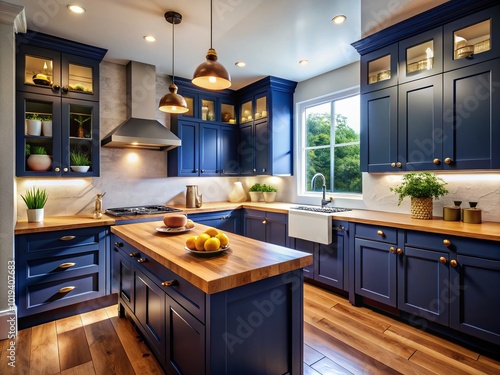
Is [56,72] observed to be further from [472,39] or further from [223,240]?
[472,39]

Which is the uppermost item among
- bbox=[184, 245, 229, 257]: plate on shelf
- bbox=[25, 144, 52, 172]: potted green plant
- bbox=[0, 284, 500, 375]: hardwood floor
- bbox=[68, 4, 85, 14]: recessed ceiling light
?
bbox=[68, 4, 85, 14]: recessed ceiling light

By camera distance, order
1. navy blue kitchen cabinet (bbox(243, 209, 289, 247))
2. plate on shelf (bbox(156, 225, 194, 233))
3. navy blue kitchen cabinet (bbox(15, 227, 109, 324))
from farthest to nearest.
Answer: navy blue kitchen cabinet (bbox(243, 209, 289, 247)), navy blue kitchen cabinet (bbox(15, 227, 109, 324)), plate on shelf (bbox(156, 225, 194, 233))

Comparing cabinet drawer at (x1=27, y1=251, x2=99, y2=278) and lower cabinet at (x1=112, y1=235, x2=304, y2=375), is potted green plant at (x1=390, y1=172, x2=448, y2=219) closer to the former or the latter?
lower cabinet at (x1=112, y1=235, x2=304, y2=375)

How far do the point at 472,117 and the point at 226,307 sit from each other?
2.43 m

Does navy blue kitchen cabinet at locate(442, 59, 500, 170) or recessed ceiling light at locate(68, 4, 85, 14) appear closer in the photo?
navy blue kitchen cabinet at locate(442, 59, 500, 170)

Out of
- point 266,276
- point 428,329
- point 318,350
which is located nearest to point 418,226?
point 428,329

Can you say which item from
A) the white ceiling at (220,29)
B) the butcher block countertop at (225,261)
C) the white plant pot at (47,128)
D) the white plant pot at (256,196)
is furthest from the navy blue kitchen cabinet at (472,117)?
the white plant pot at (47,128)

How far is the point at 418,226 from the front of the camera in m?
2.37

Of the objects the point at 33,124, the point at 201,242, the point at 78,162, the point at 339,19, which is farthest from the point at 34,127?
the point at 339,19

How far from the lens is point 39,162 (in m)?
2.98

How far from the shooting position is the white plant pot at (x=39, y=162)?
2.94 meters

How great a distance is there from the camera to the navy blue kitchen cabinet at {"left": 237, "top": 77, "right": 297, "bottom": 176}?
169 inches

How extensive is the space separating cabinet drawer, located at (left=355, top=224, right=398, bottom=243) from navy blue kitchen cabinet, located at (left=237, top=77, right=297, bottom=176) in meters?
1.76

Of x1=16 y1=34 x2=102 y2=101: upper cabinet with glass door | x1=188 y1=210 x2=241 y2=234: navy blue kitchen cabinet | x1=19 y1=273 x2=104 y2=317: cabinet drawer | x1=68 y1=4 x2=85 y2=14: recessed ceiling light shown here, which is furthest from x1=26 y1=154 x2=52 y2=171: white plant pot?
x1=188 y1=210 x2=241 y2=234: navy blue kitchen cabinet
